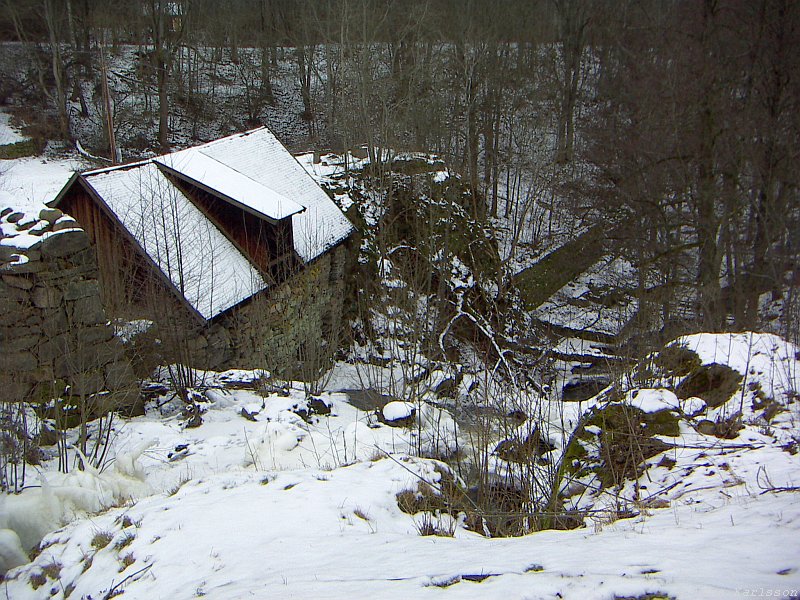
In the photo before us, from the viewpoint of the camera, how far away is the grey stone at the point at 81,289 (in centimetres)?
728

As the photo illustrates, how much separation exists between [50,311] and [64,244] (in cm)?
80

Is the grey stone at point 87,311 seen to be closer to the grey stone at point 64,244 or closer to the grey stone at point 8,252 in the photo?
the grey stone at point 64,244

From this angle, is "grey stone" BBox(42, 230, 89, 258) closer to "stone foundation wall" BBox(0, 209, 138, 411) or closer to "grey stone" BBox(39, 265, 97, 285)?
"stone foundation wall" BBox(0, 209, 138, 411)

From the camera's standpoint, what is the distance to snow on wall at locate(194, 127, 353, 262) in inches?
550

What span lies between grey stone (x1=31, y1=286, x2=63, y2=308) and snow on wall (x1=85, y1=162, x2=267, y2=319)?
2.89 metres

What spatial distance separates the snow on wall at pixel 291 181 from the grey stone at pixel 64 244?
6118mm

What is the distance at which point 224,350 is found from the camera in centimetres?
1149

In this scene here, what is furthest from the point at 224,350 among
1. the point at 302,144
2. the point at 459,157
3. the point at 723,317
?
the point at 302,144

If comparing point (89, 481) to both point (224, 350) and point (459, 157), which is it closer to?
point (224, 350)

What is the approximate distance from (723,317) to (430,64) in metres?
15.9

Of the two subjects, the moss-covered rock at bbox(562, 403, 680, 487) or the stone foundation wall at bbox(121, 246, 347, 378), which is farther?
the stone foundation wall at bbox(121, 246, 347, 378)

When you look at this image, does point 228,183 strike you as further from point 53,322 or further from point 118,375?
point 53,322

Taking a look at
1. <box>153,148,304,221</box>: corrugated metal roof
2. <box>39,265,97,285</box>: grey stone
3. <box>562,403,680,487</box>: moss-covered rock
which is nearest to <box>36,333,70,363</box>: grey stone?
<box>39,265,97,285</box>: grey stone

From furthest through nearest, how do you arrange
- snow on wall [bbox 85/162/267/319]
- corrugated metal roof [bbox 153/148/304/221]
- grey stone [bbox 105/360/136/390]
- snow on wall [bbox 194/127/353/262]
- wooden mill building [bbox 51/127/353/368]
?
1. snow on wall [bbox 194/127/353/262]
2. corrugated metal roof [bbox 153/148/304/221]
3. snow on wall [bbox 85/162/267/319]
4. wooden mill building [bbox 51/127/353/368]
5. grey stone [bbox 105/360/136/390]
